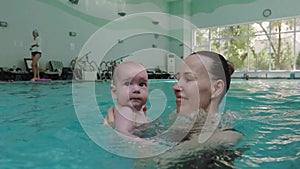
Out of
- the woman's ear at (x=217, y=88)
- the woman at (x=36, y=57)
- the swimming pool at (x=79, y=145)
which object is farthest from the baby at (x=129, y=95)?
the woman at (x=36, y=57)

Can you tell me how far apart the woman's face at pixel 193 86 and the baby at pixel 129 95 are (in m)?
0.22

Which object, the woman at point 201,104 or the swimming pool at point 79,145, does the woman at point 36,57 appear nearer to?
the swimming pool at point 79,145

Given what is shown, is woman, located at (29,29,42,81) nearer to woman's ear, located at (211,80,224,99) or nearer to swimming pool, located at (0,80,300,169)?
swimming pool, located at (0,80,300,169)

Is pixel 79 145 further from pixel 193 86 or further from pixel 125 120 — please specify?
pixel 193 86

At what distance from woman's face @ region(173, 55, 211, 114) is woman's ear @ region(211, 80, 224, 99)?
0.02 meters

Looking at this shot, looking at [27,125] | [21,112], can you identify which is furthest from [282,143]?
[21,112]

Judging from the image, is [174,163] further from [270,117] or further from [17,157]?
[270,117]

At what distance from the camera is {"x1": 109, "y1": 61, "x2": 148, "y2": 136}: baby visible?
4.39 feet

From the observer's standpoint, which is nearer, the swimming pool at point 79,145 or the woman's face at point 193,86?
the swimming pool at point 79,145

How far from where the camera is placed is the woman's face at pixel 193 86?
1.20 meters

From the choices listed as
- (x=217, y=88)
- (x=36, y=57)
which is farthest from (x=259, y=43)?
(x=217, y=88)

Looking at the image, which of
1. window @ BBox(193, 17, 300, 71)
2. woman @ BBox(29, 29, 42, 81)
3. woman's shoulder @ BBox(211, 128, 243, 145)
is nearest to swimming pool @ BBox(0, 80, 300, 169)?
woman's shoulder @ BBox(211, 128, 243, 145)

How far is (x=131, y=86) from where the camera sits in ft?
4.45

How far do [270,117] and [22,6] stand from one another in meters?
9.10
